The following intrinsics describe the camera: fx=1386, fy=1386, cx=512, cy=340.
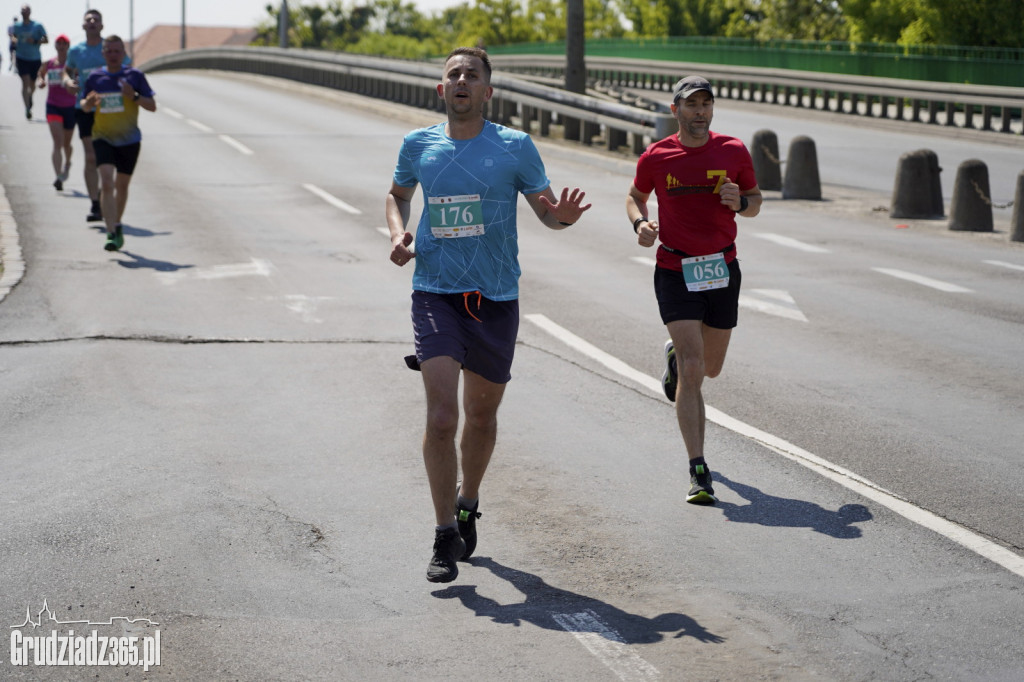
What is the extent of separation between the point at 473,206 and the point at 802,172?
50.8 ft

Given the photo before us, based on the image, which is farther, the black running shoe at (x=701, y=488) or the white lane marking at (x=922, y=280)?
the white lane marking at (x=922, y=280)

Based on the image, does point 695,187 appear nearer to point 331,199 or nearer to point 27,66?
point 331,199

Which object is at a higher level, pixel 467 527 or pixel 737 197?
pixel 737 197

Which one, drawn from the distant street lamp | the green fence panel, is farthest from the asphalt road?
the distant street lamp

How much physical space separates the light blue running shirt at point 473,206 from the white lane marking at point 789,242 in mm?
10116

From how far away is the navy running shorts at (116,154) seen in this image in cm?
1354

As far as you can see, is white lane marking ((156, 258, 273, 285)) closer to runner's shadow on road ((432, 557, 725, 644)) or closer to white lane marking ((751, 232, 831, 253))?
white lane marking ((751, 232, 831, 253))

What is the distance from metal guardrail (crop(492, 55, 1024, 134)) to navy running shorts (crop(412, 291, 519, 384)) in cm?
2183

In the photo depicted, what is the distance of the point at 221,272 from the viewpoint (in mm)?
13188

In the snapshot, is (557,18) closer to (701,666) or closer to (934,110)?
(934,110)

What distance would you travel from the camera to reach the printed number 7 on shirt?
7.06 meters

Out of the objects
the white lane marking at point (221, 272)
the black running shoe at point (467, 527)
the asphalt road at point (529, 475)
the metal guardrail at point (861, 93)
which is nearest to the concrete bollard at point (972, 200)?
the asphalt road at point (529, 475)

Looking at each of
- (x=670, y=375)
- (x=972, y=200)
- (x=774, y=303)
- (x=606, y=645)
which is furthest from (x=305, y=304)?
(x=972, y=200)

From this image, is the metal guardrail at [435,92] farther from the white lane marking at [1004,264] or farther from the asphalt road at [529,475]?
the asphalt road at [529,475]
